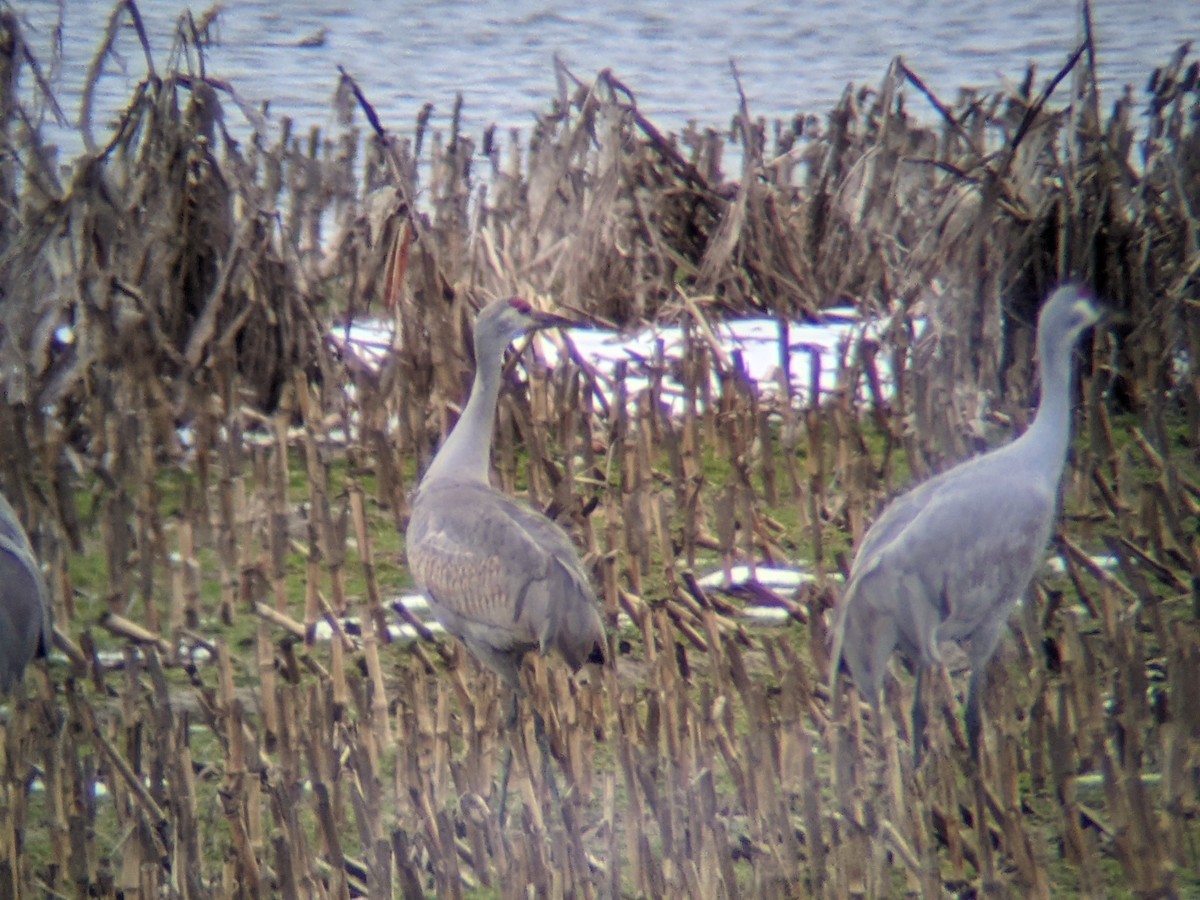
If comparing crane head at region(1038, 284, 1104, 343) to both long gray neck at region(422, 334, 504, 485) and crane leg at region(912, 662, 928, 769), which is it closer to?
crane leg at region(912, 662, 928, 769)

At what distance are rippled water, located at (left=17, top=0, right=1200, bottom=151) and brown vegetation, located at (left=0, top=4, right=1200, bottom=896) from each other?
7.75 ft

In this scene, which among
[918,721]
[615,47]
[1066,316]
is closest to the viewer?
[918,721]

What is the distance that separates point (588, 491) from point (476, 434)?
1.16 m

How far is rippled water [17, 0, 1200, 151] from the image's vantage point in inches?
369

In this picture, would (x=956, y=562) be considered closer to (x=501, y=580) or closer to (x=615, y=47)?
(x=501, y=580)

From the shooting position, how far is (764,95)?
1013 centimetres

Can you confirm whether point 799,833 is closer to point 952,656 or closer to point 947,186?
point 952,656

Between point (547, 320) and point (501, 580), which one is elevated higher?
point (547, 320)

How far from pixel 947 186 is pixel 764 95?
4753mm

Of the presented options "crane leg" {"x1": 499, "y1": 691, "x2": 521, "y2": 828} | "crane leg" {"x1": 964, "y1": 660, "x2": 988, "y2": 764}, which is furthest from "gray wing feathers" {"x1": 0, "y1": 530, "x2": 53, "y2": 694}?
"crane leg" {"x1": 964, "y1": 660, "x2": 988, "y2": 764}

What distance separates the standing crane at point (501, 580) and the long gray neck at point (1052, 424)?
1.05 meters

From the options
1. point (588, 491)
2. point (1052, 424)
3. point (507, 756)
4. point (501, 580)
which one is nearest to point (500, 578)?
point (501, 580)

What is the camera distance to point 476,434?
13.5ft

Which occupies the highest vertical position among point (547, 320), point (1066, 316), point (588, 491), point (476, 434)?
point (1066, 316)
